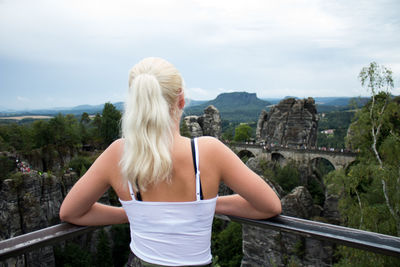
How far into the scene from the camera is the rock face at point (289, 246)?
10.6m

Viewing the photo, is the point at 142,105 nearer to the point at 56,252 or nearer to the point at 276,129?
the point at 56,252

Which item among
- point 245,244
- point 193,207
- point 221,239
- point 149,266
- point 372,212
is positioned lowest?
point 221,239

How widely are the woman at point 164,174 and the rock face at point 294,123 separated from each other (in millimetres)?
35118

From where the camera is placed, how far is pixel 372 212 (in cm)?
1029

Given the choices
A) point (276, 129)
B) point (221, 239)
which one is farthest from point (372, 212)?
point (276, 129)

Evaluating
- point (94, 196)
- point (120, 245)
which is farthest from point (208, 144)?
point (120, 245)

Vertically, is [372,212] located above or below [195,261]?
below

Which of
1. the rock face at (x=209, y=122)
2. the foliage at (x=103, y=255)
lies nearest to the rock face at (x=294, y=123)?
the rock face at (x=209, y=122)

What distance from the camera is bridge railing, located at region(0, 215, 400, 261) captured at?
150cm

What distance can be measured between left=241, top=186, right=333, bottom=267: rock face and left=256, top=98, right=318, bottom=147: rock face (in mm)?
21640

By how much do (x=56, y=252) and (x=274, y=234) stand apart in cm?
1193

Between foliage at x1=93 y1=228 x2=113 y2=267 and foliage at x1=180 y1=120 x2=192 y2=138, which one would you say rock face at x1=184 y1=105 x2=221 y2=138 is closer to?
foliage at x1=180 y1=120 x2=192 y2=138

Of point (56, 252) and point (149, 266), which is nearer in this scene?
point (149, 266)

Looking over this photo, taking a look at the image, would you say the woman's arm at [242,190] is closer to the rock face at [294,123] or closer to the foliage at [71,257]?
the foliage at [71,257]
